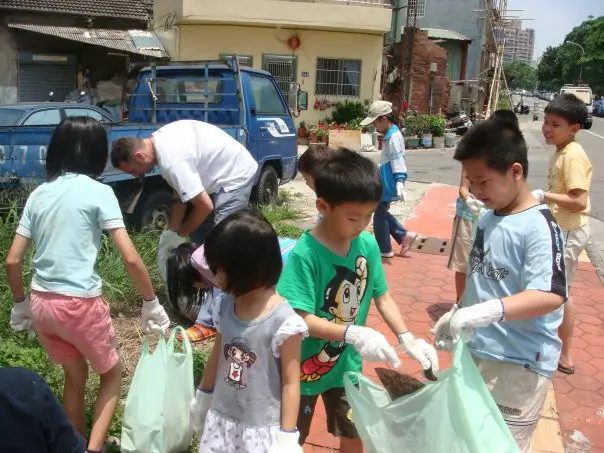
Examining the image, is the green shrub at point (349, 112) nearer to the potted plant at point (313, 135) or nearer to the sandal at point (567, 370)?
the potted plant at point (313, 135)

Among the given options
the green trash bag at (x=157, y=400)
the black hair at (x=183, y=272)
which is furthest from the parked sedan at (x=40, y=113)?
the green trash bag at (x=157, y=400)

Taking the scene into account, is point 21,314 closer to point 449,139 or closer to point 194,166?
point 194,166

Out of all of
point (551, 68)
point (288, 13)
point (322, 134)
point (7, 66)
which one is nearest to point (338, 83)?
point (322, 134)

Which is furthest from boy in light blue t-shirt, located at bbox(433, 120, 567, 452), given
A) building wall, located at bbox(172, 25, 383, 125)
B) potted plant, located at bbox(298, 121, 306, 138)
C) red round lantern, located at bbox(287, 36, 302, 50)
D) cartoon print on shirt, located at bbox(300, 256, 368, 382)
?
red round lantern, located at bbox(287, 36, 302, 50)

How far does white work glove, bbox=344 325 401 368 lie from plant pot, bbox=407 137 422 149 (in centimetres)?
1636

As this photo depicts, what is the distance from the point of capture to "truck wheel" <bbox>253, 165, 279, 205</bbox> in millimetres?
7367

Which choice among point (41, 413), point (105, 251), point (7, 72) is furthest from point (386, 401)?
point (7, 72)

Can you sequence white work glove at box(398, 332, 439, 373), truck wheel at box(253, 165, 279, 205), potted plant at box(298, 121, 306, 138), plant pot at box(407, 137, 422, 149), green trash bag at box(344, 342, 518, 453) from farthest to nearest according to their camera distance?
plant pot at box(407, 137, 422, 149) < potted plant at box(298, 121, 306, 138) < truck wheel at box(253, 165, 279, 205) < white work glove at box(398, 332, 439, 373) < green trash bag at box(344, 342, 518, 453)

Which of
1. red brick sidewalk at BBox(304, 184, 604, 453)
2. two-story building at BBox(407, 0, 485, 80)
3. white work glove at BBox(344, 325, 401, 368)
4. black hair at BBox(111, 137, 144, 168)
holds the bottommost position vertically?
red brick sidewalk at BBox(304, 184, 604, 453)

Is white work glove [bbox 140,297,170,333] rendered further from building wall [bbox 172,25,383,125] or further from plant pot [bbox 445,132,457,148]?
plant pot [bbox 445,132,457,148]

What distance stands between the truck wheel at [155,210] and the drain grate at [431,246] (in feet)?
8.60

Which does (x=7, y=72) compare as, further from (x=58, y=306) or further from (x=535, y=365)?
(x=535, y=365)

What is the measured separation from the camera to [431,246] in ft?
21.7

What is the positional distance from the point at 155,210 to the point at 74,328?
3.38 metres
